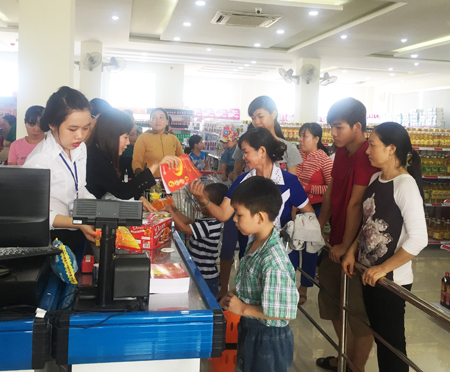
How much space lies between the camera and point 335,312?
2869 mm

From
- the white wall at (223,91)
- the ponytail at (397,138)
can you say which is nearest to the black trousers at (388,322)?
the ponytail at (397,138)

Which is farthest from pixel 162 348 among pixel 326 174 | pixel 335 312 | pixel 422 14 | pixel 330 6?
pixel 422 14

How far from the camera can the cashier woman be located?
206 cm

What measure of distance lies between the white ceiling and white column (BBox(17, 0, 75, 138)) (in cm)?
326

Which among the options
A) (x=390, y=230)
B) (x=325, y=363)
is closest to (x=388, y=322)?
(x=390, y=230)

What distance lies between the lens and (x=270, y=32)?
10.0 m

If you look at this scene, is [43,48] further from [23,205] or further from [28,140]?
[23,205]

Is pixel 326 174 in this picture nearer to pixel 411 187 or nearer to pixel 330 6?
pixel 411 187

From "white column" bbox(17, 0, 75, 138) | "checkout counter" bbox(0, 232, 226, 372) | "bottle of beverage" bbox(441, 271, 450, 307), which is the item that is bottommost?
"bottle of beverage" bbox(441, 271, 450, 307)

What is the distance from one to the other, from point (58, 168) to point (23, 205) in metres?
0.54

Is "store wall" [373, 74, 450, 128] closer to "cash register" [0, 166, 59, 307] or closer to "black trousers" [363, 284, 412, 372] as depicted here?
"black trousers" [363, 284, 412, 372]

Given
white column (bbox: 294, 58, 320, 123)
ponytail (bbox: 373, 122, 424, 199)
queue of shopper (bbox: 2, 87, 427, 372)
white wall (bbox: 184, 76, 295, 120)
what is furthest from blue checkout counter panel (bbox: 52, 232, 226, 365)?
white wall (bbox: 184, 76, 295, 120)

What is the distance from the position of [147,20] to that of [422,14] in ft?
18.8

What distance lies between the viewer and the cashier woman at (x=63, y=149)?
81.0 inches
